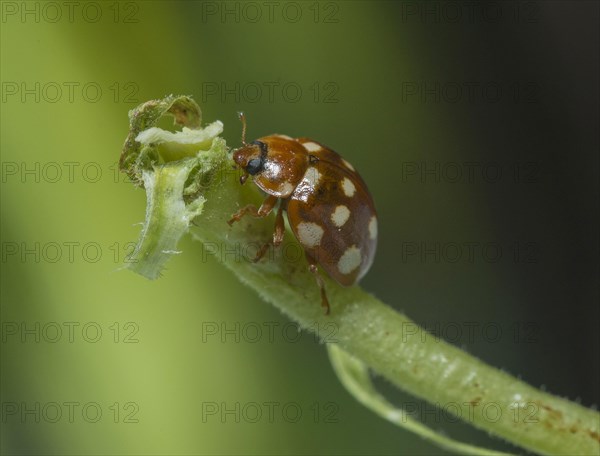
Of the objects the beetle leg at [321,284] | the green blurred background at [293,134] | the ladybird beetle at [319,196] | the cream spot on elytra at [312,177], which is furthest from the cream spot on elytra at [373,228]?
the green blurred background at [293,134]

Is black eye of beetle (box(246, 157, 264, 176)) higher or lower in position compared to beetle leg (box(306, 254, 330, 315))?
Answer: higher

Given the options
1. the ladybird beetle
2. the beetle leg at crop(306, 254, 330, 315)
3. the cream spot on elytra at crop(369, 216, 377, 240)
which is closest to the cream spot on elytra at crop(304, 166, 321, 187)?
the ladybird beetle

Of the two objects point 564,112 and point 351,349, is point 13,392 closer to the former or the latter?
point 351,349

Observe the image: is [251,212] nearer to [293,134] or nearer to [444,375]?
[444,375]

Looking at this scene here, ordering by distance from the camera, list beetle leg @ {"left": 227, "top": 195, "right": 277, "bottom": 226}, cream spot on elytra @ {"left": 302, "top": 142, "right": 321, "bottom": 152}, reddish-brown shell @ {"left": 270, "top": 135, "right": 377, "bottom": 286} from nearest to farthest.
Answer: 1. beetle leg @ {"left": 227, "top": 195, "right": 277, "bottom": 226}
2. reddish-brown shell @ {"left": 270, "top": 135, "right": 377, "bottom": 286}
3. cream spot on elytra @ {"left": 302, "top": 142, "right": 321, "bottom": 152}

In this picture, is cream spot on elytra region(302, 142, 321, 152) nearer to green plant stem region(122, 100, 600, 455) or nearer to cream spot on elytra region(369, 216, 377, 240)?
cream spot on elytra region(369, 216, 377, 240)

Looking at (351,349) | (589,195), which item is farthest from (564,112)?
(351,349)

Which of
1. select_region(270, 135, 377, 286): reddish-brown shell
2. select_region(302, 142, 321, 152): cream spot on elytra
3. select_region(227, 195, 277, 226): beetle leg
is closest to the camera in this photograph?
select_region(227, 195, 277, 226): beetle leg
